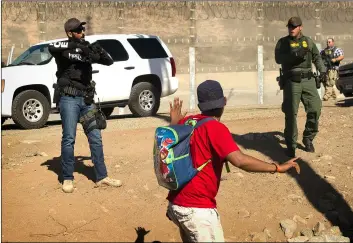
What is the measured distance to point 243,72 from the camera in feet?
70.7

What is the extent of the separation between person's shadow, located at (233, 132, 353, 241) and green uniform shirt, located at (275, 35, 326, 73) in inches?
53.8

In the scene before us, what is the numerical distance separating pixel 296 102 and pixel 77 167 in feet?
10.1

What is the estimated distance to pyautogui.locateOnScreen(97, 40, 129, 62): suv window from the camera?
536 inches

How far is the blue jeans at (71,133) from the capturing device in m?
7.47

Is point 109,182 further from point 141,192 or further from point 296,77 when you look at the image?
point 296,77

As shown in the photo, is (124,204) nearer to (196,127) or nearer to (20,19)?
(196,127)

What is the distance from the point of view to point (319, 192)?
8.78 metres

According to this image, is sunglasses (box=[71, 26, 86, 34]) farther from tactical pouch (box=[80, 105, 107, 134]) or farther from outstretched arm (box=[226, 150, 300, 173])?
outstretched arm (box=[226, 150, 300, 173])

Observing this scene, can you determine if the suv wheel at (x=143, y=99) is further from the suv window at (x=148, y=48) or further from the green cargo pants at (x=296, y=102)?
the green cargo pants at (x=296, y=102)

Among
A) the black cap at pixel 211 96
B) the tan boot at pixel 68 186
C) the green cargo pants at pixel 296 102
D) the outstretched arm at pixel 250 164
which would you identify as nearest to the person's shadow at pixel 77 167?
the tan boot at pixel 68 186

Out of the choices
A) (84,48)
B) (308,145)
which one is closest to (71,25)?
(84,48)

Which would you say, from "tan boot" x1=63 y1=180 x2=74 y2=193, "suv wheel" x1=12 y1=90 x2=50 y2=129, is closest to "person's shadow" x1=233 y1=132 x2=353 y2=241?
"tan boot" x1=63 y1=180 x2=74 y2=193

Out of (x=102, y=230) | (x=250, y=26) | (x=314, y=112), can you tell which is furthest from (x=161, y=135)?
(x=250, y=26)

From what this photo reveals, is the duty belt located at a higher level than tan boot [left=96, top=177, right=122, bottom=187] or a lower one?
higher
